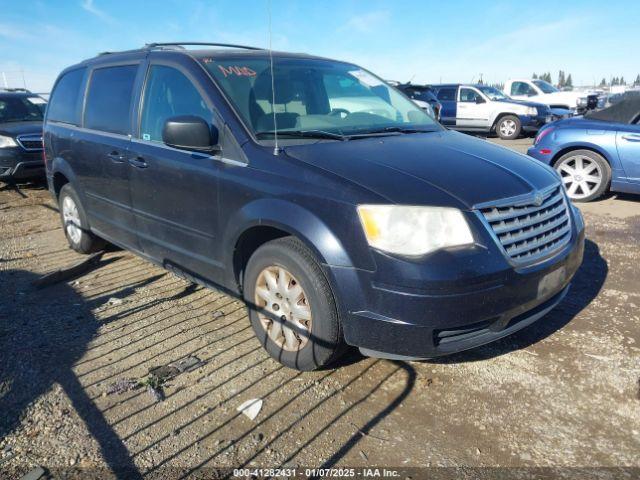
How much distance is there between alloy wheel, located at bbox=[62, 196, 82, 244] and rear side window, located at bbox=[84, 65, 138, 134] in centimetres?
101

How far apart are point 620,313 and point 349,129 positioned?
2428mm

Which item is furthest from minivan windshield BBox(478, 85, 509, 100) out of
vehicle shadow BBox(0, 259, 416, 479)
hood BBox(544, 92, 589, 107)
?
vehicle shadow BBox(0, 259, 416, 479)

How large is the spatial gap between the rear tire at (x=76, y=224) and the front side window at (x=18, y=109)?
5698mm

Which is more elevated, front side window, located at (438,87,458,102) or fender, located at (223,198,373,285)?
front side window, located at (438,87,458,102)

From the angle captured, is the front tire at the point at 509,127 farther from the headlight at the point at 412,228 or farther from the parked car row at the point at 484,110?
the headlight at the point at 412,228

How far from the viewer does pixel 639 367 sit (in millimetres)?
2969

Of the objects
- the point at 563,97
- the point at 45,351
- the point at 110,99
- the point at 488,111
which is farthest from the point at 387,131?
the point at 563,97

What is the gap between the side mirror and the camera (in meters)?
2.99

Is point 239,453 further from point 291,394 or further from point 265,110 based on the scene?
point 265,110

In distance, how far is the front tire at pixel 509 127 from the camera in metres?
15.6

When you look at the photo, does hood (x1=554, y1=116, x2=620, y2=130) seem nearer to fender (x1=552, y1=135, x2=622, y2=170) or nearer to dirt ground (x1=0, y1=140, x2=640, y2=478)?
fender (x1=552, y1=135, x2=622, y2=170)

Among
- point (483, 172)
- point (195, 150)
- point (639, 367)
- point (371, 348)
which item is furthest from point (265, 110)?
point (639, 367)

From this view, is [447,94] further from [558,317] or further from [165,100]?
[165,100]

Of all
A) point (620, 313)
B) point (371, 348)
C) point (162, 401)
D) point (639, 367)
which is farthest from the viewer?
point (620, 313)
